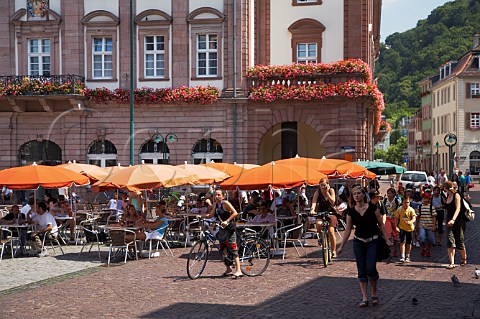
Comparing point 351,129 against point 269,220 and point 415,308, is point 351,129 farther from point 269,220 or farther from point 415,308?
point 415,308

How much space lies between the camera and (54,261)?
19.6m

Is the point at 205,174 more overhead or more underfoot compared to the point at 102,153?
more underfoot

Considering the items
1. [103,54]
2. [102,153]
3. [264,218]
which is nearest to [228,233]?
[264,218]

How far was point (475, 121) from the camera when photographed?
88.1 metres

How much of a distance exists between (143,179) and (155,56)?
1968cm

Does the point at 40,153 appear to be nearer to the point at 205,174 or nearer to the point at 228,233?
the point at 205,174

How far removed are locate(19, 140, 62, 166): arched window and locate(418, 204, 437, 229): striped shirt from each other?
2437 centimetres

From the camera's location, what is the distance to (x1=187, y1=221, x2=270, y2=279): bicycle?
15866 millimetres

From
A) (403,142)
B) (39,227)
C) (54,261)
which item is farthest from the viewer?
(403,142)

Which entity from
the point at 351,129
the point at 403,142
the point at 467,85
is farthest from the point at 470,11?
the point at 351,129

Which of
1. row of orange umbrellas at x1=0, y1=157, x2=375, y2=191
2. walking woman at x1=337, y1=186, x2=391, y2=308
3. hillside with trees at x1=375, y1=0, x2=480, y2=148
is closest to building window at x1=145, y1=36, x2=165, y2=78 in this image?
row of orange umbrellas at x1=0, y1=157, x2=375, y2=191

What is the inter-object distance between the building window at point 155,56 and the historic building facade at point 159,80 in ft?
0.16

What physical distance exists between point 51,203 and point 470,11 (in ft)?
379

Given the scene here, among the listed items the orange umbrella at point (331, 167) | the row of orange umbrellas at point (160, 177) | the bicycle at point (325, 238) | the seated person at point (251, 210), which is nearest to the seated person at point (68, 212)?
the row of orange umbrellas at point (160, 177)
